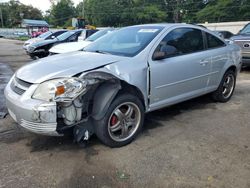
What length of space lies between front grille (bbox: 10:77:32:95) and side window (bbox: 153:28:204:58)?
189 centimetres

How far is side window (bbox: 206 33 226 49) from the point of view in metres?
4.86

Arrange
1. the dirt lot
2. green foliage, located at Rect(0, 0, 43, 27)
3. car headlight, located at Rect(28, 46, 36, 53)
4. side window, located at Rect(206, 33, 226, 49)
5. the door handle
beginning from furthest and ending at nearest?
green foliage, located at Rect(0, 0, 43, 27), car headlight, located at Rect(28, 46, 36, 53), side window, located at Rect(206, 33, 226, 49), the door handle, the dirt lot

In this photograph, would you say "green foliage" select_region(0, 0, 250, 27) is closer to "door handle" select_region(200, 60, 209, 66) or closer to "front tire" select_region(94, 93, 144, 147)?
"door handle" select_region(200, 60, 209, 66)

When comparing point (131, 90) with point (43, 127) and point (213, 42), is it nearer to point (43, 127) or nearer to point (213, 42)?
Result: point (43, 127)

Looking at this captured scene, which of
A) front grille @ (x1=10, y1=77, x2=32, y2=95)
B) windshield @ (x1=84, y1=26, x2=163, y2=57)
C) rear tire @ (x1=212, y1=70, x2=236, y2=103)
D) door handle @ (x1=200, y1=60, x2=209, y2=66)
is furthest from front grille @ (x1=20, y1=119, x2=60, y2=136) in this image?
rear tire @ (x1=212, y1=70, x2=236, y2=103)

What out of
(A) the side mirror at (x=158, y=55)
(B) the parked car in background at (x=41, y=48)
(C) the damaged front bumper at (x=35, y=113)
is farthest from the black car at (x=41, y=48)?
(C) the damaged front bumper at (x=35, y=113)

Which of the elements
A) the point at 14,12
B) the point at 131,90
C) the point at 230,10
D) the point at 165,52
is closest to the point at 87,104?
the point at 131,90

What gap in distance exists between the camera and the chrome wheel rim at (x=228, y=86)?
5.46 meters

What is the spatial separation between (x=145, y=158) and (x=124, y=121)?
592 millimetres

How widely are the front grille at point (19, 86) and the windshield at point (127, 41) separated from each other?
136cm

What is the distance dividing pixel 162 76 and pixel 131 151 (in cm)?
121

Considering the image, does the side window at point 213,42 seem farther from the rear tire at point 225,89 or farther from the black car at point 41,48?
the black car at point 41,48

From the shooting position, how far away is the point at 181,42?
170 inches

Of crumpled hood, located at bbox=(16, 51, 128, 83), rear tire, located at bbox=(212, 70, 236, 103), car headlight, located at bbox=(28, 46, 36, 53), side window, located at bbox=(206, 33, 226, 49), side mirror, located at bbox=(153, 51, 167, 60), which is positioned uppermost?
side window, located at bbox=(206, 33, 226, 49)
